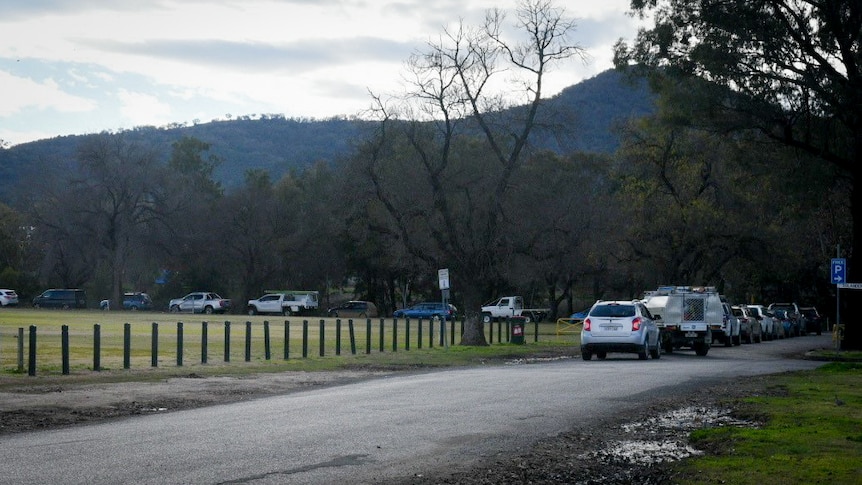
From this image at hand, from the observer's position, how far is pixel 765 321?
2283 inches

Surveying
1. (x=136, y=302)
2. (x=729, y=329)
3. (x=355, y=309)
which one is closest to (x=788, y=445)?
(x=729, y=329)

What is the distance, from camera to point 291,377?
24672 millimetres

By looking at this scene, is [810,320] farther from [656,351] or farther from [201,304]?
[201,304]

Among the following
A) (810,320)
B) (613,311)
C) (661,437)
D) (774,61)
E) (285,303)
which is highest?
(774,61)

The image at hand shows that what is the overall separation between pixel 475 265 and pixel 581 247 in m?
33.0

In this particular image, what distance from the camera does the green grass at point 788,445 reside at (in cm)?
1052

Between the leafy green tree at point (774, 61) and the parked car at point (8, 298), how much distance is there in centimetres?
6982

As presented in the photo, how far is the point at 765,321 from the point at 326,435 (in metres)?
48.2

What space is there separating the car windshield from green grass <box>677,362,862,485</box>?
13662 millimetres

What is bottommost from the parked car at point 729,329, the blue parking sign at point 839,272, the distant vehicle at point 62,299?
the parked car at point 729,329

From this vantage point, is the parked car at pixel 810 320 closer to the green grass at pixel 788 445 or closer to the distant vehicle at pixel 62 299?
the green grass at pixel 788 445

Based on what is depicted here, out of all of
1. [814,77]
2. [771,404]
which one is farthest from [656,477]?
[814,77]

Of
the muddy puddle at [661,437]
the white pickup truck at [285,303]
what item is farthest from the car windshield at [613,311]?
the white pickup truck at [285,303]

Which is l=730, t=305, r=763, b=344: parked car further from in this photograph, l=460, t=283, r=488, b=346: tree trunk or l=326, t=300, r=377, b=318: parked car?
l=326, t=300, r=377, b=318: parked car
